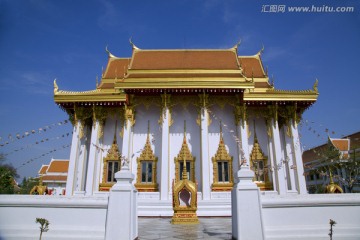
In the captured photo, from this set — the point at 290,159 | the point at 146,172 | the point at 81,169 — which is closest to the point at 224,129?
the point at 290,159

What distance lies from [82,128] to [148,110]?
3665 millimetres

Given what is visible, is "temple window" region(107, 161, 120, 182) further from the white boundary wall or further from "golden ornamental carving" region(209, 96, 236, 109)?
the white boundary wall

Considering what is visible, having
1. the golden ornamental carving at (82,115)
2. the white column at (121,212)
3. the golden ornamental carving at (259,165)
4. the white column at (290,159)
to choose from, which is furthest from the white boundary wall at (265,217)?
the golden ornamental carving at (82,115)

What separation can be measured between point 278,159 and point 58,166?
1200 inches

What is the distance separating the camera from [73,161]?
1356 cm

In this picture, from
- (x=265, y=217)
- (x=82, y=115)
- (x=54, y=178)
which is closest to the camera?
(x=265, y=217)

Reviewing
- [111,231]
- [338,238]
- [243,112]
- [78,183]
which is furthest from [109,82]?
[338,238]

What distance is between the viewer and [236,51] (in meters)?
17.2

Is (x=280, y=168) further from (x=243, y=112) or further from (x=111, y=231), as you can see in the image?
(x=111, y=231)

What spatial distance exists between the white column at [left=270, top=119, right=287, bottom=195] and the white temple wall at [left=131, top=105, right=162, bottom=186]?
5.82 m

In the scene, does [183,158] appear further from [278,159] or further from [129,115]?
[278,159]

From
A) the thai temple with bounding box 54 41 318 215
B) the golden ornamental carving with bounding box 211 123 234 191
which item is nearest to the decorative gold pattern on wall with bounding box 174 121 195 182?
the thai temple with bounding box 54 41 318 215

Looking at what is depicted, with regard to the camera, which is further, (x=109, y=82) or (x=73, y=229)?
(x=109, y=82)

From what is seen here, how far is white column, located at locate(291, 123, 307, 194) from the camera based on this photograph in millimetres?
13039
